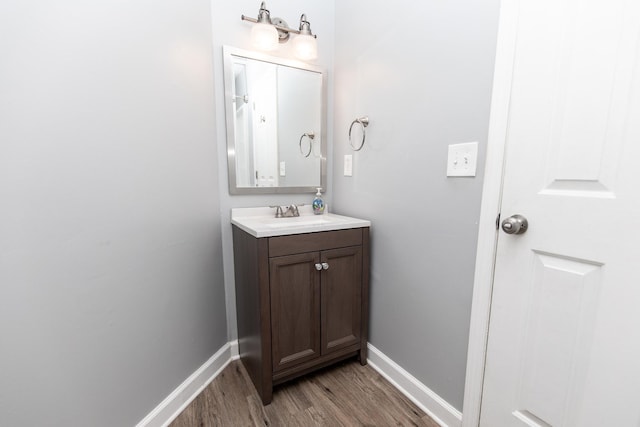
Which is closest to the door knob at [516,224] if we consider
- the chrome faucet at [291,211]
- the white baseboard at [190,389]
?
the chrome faucet at [291,211]

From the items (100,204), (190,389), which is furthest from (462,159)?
(190,389)

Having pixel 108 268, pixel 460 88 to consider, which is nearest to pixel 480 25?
pixel 460 88

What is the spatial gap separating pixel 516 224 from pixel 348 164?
97cm

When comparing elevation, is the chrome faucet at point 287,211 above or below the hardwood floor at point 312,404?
above

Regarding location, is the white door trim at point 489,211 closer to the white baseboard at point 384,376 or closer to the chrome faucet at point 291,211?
the white baseboard at point 384,376

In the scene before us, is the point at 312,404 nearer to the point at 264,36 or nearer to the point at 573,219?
the point at 573,219

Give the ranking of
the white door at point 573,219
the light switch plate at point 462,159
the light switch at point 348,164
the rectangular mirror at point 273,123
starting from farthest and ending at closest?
1. the light switch at point 348,164
2. the rectangular mirror at point 273,123
3. the light switch plate at point 462,159
4. the white door at point 573,219

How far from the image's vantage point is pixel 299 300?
1.29 meters

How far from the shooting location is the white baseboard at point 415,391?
3.73ft

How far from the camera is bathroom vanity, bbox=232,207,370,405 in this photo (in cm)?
121

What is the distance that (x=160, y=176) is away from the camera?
1.12 m

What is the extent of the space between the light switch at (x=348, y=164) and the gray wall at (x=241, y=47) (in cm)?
17

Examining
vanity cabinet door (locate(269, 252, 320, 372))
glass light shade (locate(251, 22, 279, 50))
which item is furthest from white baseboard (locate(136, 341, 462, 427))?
glass light shade (locate(251, 22, 279, 50))

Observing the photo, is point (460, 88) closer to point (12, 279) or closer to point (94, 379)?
point (12, 279)
